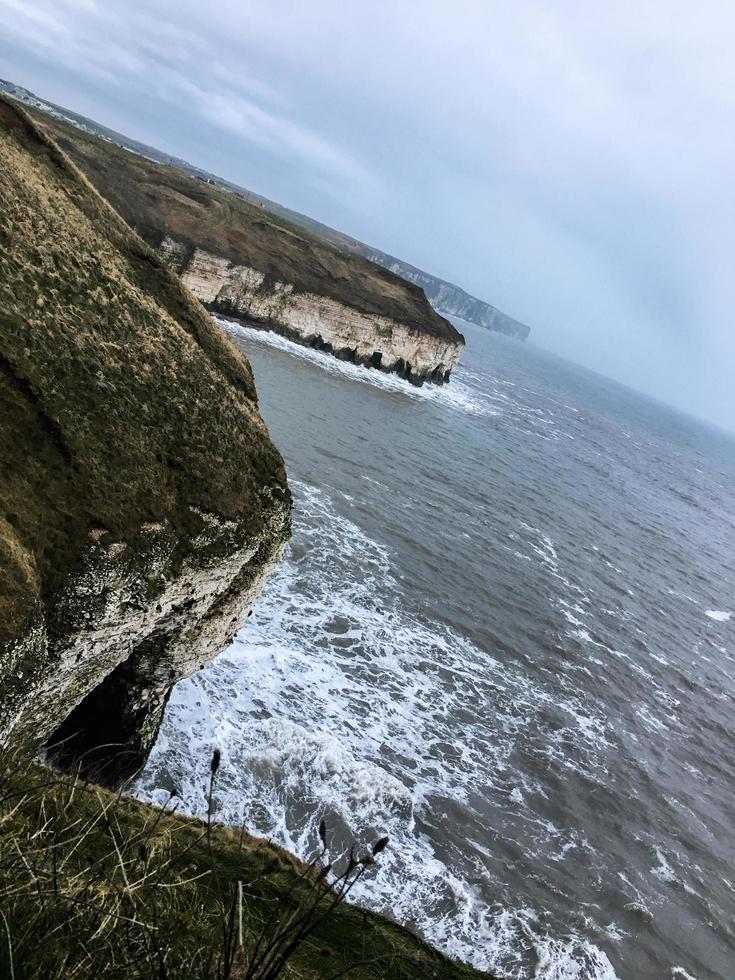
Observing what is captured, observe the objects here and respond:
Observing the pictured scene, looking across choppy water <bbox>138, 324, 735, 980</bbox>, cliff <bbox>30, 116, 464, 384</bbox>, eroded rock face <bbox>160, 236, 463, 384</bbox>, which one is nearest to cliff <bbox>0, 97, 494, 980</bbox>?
choppy water <bbox>138, 324, 735, 980</bbox>

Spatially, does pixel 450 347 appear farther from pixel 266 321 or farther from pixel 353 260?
pixel 266 321

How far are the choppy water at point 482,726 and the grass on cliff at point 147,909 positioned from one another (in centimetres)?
419

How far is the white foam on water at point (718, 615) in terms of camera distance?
1015 inches

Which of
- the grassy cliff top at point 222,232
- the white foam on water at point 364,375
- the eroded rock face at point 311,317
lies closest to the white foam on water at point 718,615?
the white foam on water at point 364,375

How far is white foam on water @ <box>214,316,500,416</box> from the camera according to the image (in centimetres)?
4884

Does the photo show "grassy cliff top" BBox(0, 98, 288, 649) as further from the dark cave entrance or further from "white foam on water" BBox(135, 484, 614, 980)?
"white foam on water" BBox(135, 484, 614, 980)

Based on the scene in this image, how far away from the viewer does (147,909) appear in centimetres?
271

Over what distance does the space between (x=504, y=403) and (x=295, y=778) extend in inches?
2424

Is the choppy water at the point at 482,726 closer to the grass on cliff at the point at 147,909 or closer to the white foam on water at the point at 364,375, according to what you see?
Result: the grass on cliff at the point at 147,909

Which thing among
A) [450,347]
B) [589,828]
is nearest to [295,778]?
[589,828]

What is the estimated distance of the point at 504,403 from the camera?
6700 centimetres

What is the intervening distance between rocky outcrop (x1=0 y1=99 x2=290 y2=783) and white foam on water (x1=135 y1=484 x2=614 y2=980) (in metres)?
1.64

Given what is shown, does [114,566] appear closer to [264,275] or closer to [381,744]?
[381,744]

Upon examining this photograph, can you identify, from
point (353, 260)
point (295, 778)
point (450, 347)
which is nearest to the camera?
point (295, 778)
